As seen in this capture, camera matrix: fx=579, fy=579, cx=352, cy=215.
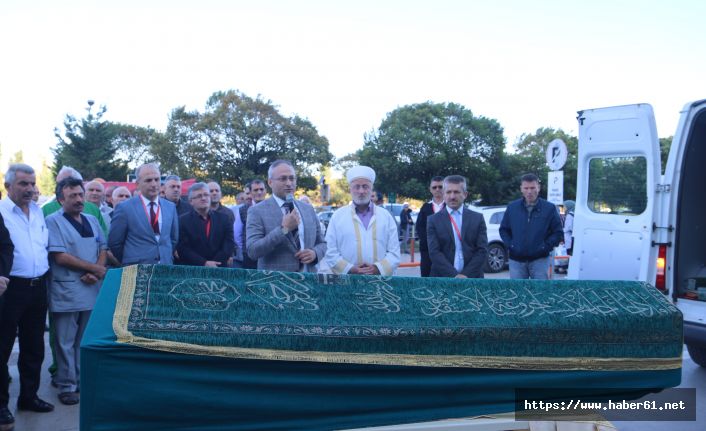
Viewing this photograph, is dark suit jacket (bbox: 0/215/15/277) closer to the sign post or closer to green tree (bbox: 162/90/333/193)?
the sign post

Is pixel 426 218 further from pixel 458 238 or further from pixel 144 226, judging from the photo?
pixel 144 226

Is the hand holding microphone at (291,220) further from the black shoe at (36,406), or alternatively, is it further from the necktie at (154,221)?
the black shoe at (36,406)

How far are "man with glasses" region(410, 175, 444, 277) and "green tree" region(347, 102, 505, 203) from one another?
2223 cm

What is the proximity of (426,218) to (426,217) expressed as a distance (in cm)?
12

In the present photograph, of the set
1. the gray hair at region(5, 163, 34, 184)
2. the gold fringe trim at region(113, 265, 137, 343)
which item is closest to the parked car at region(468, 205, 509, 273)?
the gray hair at region(5, 163, 34, 184)

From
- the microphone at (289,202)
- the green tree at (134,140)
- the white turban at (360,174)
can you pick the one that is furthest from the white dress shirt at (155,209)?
the green tree at (134,140)

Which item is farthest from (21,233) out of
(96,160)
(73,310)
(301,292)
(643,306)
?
(96,160)

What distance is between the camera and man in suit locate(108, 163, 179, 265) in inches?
204

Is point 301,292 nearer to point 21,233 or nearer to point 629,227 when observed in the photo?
point 21,233

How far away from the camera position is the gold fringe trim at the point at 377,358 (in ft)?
7.87

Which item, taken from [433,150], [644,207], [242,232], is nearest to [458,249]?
[644,207]

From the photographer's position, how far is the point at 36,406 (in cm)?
461

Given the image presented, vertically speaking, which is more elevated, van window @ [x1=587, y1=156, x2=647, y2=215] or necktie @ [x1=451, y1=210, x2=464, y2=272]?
van window @ [x1=587, y1=156, x2=647, y2=215]

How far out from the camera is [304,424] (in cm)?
257
